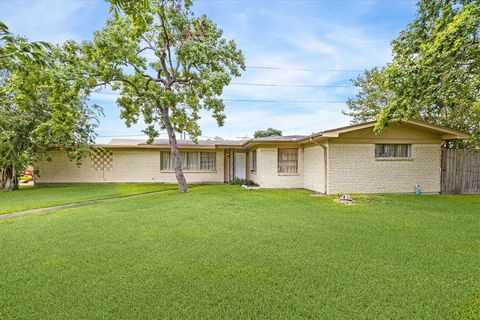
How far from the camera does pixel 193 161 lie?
18.0m

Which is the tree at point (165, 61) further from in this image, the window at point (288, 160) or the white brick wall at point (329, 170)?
the white brick wall at point (329, 170)

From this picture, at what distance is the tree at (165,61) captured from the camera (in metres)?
11.3

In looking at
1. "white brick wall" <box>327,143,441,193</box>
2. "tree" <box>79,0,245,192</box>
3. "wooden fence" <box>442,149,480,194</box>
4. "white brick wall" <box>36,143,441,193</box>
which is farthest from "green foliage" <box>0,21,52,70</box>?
"wooden fence" <box>442,149,480,194</box>

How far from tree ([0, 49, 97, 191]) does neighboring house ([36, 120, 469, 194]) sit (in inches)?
68.5

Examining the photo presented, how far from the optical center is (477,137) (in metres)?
13.2

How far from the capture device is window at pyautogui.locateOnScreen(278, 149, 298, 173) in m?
14.7

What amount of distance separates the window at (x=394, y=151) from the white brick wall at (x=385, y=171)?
8.6 inches

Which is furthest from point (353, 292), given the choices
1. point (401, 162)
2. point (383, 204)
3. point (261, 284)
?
point (401, 162)

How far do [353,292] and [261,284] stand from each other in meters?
1.03

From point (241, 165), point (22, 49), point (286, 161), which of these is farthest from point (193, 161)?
point (22, 49)

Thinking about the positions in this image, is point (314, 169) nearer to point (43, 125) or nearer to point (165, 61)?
point (165, 61)


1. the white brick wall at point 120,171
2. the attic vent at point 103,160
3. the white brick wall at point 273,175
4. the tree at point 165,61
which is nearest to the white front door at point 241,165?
the white brick wall at point 120,171

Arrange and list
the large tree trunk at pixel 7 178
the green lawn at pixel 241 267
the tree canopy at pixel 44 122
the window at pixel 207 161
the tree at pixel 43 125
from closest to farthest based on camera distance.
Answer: the green lawn at pixel 241 267 < the tree canopy at pixel 44 122 < the tree at pixel 43 125 < the large tree trunk at pixel 7 178 < the window at pixel 207 161

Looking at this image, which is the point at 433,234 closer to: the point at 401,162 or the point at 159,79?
the point at 401,162
